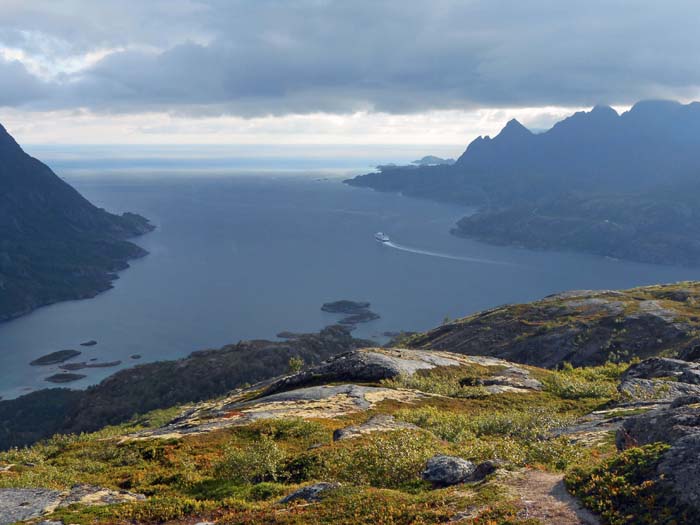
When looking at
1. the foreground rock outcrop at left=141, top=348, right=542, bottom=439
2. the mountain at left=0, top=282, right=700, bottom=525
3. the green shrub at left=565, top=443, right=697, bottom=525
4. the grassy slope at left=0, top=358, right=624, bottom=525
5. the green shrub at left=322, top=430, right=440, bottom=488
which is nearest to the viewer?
the green shrub at left=565, top=443, right=697, bottom=525

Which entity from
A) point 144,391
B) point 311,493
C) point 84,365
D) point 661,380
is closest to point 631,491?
point 311,493

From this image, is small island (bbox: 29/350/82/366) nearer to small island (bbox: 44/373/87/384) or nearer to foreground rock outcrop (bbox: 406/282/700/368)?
small island (bbox: 44/373/87/384)

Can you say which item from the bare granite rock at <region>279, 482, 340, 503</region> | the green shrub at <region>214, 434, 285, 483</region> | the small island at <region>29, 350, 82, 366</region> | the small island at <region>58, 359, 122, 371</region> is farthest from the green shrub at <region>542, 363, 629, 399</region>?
the small island at <region>29, 350, 82, 366</region>

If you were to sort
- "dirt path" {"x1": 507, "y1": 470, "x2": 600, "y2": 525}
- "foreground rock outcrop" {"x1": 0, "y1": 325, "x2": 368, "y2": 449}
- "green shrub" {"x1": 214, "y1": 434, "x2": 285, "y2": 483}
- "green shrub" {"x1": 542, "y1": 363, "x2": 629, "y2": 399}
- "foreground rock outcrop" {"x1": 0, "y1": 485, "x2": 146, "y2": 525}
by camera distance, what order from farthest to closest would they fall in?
"foreground rock outcrop" {"x1": 0, "y1": 325, "x2": 368, "y2": 449} < "green shrub" {"x1": 542, "y1": 363, "x2": 629, "y2": 399} < "green shrub" {"x1": 214, "y1": 434, "x2": 285, "y2": 483} < "foreground rock outcrop" {"x1": 0, "y1": 485, "x2": 146, "y2": 525} < "dirt path" {"x1": 507, "y1": 470, "x2": 600, "y2": 525}

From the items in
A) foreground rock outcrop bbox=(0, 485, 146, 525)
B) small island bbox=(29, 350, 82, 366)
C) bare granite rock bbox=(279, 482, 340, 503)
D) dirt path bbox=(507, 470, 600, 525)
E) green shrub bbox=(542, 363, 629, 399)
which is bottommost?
small island bbox=(29, 350, 82, 366)

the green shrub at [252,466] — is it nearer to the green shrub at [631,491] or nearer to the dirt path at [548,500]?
the dirt path at [548,500]

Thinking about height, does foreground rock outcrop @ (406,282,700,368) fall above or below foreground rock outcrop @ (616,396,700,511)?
below

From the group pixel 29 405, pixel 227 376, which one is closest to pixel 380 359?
pixel 227 376
